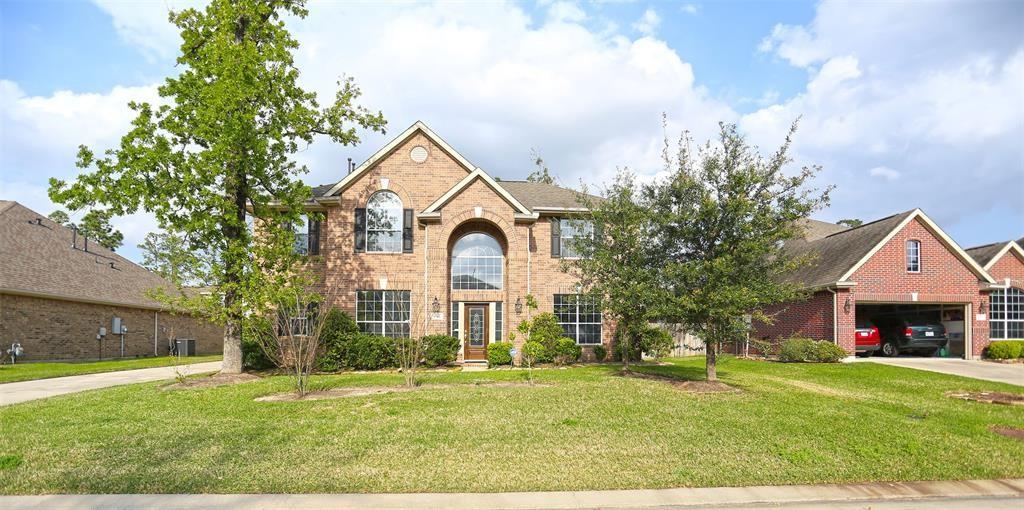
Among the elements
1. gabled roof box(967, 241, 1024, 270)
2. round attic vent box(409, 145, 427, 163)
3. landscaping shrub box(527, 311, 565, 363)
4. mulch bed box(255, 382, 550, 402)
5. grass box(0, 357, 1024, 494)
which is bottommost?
mulch bed box(255, 382, 550, 402)

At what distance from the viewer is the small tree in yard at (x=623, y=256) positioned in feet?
41.5

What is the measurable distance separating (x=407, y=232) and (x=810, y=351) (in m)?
14.5

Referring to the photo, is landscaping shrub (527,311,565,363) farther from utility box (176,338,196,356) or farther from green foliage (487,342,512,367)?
utility box (176,338,196,356)

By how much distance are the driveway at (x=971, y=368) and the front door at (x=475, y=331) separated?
43.7 feet

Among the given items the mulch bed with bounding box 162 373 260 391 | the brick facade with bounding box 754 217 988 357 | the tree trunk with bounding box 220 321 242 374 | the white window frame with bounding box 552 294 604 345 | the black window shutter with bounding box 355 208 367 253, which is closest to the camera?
the mulch bed with bounding box 162 373 260 391

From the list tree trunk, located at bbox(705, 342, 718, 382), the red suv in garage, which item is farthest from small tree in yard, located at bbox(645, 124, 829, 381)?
the red suv in garage

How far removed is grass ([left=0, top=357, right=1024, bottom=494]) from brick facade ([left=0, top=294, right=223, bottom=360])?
853 centimetres

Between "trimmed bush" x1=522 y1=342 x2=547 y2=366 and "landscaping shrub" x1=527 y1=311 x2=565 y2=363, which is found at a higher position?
"landscaping shrub" x1=527 y1=311 x2=565 y2=363

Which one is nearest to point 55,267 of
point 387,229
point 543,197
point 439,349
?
point 387,229

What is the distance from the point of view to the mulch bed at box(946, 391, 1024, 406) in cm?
1138

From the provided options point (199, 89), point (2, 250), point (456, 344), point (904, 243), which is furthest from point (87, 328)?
point (904, 243)

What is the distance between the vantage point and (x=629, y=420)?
352 inches

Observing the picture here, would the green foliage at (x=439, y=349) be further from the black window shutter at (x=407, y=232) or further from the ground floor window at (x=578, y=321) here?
the ground floor window at (x=578, y=321)

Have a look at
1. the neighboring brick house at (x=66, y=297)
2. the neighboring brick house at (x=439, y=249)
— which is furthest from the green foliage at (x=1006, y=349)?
the neighboring brick house at (x=66, y=297)
